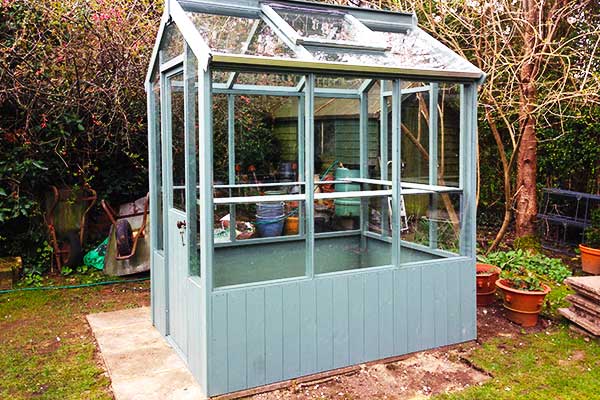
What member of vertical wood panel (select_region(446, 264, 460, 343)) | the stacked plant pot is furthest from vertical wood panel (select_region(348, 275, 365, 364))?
the stacked plant pot

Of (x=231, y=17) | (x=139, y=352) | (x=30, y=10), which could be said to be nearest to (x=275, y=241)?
(x=139, y=352)

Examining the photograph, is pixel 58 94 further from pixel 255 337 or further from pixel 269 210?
pixel 255 337

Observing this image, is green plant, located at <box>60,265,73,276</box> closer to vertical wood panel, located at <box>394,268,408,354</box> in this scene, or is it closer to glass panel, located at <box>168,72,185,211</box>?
glass panel, located at <box>168,72,185,211</box>

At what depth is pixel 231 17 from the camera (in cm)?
358

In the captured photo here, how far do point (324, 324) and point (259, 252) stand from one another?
0.71 meters

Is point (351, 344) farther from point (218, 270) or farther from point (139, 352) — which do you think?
point (139, 352)

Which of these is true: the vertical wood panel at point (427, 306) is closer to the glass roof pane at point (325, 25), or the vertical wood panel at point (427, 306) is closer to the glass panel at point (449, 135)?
the glass panel at point (449, 135)

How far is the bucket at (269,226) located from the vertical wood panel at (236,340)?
68cm

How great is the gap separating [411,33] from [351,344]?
2472mm

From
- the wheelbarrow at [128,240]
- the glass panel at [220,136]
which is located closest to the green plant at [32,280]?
the wheelbarrow at [128,240]

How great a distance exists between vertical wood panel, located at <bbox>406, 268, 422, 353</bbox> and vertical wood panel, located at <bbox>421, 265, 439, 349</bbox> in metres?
0.03

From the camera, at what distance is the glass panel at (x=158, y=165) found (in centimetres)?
418

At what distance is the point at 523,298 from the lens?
4.28 metres

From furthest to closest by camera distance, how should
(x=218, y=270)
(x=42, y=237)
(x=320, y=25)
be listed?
(x=42, y=237)
(x=320, y=25)
(x=218, y=270)
